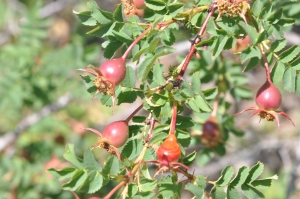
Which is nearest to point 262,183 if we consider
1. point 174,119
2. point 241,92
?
point 174,119

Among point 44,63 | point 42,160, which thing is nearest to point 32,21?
point 44,63

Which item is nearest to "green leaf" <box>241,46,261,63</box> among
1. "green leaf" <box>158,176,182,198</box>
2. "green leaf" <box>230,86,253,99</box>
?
"green leaf" <box>158,176,182,198</box>

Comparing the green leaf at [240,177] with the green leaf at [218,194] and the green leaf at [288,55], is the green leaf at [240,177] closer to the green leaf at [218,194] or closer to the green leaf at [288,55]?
the green leaf at [218,194]

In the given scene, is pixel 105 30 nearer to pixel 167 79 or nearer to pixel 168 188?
pixel 167 79

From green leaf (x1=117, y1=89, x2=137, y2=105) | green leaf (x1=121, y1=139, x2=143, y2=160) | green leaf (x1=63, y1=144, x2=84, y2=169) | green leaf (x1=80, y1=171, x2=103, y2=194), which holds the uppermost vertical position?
green leaf (x1=117, y1=89, x2=137, y2=105)

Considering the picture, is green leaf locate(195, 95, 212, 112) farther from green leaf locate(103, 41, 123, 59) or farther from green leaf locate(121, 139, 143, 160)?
green leaf locate(103, 41, 123, 59)

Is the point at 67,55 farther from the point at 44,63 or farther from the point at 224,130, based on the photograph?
the point at 224,130
